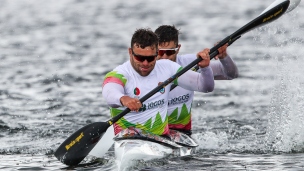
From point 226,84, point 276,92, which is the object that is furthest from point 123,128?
point 226,84

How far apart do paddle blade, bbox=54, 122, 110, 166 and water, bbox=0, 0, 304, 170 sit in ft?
0.81

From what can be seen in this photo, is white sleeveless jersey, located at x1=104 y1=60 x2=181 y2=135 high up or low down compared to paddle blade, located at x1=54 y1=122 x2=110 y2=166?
up

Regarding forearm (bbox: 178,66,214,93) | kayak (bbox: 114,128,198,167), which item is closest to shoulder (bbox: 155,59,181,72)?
forearm (bbox: 178,66,214,93)

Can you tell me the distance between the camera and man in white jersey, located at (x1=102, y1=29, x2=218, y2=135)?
10.2 m

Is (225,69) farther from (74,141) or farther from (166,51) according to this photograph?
(74,141)

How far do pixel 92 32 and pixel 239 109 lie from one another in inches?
567

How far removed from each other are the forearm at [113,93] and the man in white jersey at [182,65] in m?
1.38

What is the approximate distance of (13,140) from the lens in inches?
517

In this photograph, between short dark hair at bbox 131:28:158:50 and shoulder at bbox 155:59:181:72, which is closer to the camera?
short dark hair at bbox 131:28:158:50

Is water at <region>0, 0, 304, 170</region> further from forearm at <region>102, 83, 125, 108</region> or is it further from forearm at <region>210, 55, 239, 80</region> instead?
forearm at <region>210, 55, 239, 80</region>

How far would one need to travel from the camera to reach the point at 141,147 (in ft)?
33.4

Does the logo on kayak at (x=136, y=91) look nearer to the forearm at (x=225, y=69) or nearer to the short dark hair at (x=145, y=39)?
the short dark hair at (x=145, y=39)

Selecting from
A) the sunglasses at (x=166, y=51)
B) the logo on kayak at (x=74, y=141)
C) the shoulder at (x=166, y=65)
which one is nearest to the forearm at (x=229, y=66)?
the sunglasses at (x=166, y=51)

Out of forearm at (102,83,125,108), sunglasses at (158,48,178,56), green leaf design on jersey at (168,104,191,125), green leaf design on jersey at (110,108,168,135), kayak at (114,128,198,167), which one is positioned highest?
sunglasses at (158,48,178,56)
